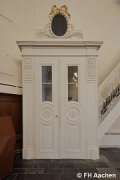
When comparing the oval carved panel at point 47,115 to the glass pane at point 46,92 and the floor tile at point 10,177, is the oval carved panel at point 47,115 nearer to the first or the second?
the glass pane at point 46,92

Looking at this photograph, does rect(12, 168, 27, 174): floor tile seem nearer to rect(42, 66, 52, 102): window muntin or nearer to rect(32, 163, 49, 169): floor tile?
rect(32, 163, 49, 169): floor tile

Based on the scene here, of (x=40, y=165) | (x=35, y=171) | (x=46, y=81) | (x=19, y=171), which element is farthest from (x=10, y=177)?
(x=46, y=81)

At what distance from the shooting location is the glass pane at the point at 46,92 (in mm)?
3258

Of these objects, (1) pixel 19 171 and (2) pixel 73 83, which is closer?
(1) pixel 19 171

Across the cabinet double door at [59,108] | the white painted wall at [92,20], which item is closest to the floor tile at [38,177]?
the cabinet double door at [59,108]

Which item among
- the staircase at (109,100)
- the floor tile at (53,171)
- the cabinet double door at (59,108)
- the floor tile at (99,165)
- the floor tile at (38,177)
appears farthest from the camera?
the staircase at (109,100)

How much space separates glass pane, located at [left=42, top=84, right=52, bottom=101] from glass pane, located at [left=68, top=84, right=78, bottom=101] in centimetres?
43

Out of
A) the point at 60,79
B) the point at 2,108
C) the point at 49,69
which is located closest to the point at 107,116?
the point at 60,79

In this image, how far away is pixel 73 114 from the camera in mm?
3191

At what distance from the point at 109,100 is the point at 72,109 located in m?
1.22

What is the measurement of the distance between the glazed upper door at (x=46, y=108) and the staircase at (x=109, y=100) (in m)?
1.16

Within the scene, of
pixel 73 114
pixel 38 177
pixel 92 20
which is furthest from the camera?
pixel 92 20

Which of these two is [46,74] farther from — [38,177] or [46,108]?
[38,177]

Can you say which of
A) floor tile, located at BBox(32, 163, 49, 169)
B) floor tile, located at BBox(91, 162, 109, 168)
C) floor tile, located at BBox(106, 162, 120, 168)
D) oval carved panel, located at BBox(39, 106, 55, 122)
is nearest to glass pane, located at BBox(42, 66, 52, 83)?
oval carved panel, located at BBox(39, 106, 55, 122)
